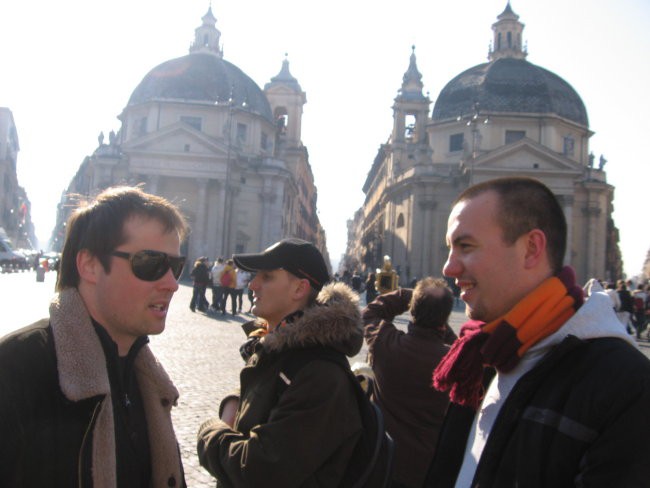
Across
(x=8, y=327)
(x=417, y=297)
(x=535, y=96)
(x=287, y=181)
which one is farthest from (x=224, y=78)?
(x=417, y=297)

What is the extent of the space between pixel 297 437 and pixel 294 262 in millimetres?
961

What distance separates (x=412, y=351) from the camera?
3826 millimetres

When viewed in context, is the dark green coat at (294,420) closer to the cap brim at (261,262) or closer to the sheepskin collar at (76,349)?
the cap brim at (261,262)

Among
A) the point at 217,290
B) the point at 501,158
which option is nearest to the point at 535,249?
the point at 217,290

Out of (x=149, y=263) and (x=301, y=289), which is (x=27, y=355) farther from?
(x=301, y=289)

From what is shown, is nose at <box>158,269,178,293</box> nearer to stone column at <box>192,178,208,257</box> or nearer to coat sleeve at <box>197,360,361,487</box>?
coat sleeve at <box>197,360,361,487</box>

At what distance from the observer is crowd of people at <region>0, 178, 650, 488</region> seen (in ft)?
5.61

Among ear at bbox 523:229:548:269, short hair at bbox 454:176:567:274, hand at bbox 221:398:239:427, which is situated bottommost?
hand at bbox 221:398:239:427

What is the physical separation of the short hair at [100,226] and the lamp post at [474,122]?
146ft

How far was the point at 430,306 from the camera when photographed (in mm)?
3920

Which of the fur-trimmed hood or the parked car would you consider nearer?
the fur-trimmed hood

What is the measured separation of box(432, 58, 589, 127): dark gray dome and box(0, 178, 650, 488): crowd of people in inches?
2064

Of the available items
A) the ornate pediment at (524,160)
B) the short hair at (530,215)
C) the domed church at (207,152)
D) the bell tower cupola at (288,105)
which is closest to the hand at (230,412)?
the short hair at (530,215)

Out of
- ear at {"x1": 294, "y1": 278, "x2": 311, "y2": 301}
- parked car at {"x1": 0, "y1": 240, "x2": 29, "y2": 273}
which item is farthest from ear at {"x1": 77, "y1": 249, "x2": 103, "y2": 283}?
parked car at {"x1": 0, "y1": 240, "x2": 29, "y2": 273}
